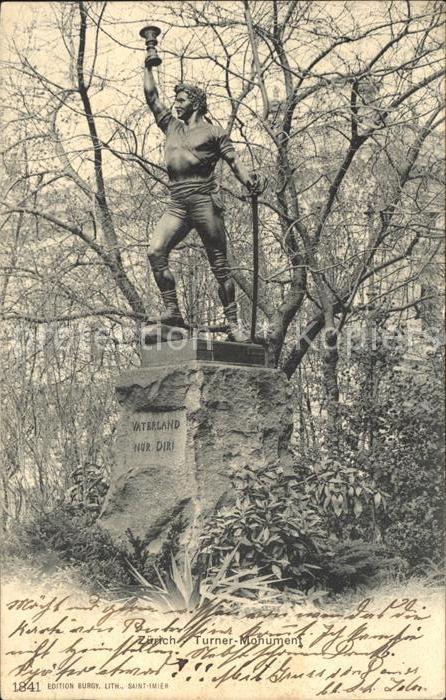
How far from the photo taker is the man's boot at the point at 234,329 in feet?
21.5

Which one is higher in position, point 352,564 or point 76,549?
point 76,549

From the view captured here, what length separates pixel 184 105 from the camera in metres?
6.47

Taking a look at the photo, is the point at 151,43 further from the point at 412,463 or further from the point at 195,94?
the point at 412,463

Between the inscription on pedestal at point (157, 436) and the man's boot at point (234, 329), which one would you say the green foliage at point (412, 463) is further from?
the inscription on pedestal at point (157, 436)

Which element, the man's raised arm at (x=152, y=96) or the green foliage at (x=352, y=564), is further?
the man's raised arm at (x=152, y=96)

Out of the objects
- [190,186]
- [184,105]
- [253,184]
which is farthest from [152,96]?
[253,184]

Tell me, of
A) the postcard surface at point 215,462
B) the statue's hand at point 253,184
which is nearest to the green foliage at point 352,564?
the postcard surface at point 215,462

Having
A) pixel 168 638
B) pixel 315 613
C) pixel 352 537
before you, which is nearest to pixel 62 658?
pixel 168 638

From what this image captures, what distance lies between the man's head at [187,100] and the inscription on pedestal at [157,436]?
230cm

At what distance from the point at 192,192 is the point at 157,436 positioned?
1.84 metres

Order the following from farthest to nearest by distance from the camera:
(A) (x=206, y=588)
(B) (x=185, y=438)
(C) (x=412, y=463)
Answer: (C) (x=412, y=463) < (B) (x=185, y=438) < (A) (x=206, y=588)

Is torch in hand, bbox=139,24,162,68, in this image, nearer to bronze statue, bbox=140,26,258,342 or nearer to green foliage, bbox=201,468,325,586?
bronze statue, bbox=140,26,258,342

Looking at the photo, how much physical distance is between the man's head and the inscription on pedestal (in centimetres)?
230

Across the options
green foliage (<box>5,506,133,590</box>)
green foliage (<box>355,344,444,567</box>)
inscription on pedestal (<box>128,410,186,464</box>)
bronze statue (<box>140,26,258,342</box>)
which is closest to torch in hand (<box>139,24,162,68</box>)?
bronze statue (<box>140,26,258,342</box>)
